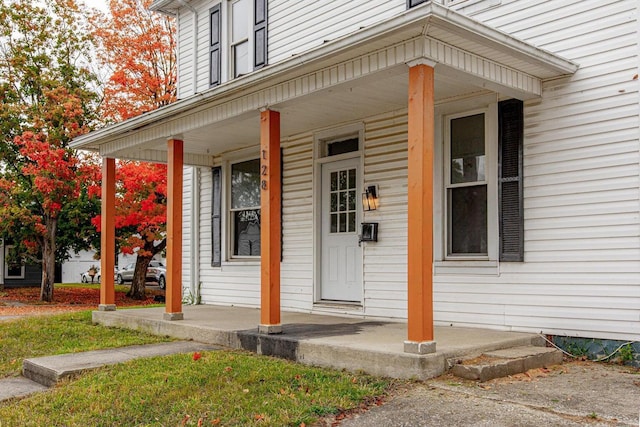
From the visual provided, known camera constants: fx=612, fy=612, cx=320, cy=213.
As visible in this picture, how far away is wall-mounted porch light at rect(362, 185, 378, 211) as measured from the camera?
26.3 feet

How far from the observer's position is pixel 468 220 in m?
7.09

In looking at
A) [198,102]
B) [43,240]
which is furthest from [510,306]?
[43,240]

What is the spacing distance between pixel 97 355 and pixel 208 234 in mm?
4696

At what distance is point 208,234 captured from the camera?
1113 centimetres

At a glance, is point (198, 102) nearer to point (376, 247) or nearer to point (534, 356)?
point (376, 247)

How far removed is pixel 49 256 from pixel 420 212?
14.3 meters

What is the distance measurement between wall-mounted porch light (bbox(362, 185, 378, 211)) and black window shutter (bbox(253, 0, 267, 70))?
3370 mm

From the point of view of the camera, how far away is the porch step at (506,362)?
16.2 feet

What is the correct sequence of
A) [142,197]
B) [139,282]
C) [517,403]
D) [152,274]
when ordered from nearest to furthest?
[517,403] → [142,197] → [139,282] → [152,274]

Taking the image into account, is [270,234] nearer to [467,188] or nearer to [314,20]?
[467,188]

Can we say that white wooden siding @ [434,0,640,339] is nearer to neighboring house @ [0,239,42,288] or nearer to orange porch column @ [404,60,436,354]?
orange porch column @ [404,60,436,354]

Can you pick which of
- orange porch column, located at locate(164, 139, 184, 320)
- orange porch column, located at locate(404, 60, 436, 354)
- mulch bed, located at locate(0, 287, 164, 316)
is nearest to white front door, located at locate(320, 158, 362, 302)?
orange porch column, located at locate(164, 139, 184, 320)

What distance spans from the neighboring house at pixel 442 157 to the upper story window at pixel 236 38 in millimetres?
522

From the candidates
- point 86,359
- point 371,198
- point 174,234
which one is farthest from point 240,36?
point 86,359
